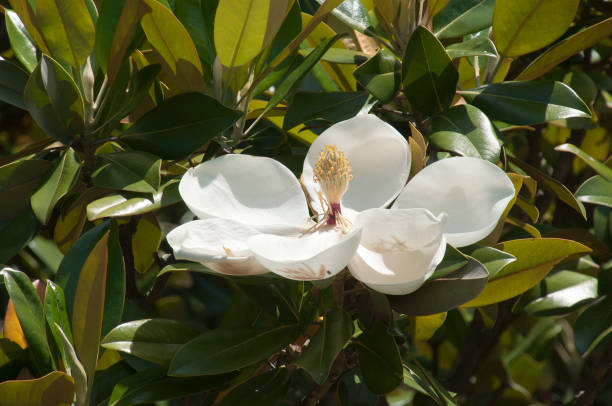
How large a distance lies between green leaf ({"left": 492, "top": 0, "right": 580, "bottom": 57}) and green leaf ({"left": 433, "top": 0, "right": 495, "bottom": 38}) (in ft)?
0.26

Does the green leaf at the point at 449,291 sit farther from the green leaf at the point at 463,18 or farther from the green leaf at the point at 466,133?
the green leaf at the point at 463,18

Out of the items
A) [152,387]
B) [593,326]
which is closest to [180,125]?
[152,387]

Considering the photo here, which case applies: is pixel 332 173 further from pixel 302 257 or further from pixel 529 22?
pixel 529 22

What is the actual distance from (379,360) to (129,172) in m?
0.51

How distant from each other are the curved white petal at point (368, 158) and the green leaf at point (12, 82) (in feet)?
1.93

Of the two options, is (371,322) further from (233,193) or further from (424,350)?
(424,350)

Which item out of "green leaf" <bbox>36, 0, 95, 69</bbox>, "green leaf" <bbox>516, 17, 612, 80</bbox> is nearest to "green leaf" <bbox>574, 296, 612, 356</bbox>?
"green leaf" <bbox>516, 17, 612, 80</bbox>

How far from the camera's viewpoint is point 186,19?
4.46ft

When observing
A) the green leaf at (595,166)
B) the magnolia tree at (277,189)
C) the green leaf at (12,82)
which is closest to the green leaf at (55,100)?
the magnolia tree at (277,189)

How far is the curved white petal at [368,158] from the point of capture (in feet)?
3.78

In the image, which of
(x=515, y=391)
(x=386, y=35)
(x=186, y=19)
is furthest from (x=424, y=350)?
(x=186, y=19)

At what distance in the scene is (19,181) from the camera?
130 centimetres

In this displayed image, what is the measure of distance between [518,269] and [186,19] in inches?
28.8

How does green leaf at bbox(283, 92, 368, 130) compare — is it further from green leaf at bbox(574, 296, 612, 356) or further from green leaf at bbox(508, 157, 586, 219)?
green leaf at bbox(574, 296, 612, 356)
